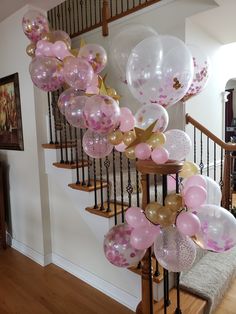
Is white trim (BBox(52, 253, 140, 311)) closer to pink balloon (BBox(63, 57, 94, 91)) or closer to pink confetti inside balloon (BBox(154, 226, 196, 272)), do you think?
pink confetti inside balloon (BBox(154, 226, 196, 272))

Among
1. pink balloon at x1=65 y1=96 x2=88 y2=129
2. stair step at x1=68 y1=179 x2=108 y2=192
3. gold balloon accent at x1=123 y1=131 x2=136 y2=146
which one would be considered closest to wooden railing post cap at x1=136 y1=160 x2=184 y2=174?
gold balloon accent at x1=123 y1=131 x2=136 y2=146

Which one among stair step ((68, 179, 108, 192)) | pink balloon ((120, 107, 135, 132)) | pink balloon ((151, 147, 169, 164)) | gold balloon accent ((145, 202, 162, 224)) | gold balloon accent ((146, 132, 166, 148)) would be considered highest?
pink balloon ((120, 107, 135, 132))

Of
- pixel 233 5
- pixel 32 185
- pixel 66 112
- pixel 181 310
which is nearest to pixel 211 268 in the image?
pixel 181 310

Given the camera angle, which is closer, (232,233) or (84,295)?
(232,233)

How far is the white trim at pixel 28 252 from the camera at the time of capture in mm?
2824

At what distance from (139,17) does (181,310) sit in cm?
303

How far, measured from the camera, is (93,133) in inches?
68.7

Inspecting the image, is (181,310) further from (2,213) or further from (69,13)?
(69,13)

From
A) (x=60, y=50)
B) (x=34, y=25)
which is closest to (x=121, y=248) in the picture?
(x=60, y=50)

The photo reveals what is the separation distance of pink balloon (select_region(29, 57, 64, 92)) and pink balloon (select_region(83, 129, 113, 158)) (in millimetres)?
562

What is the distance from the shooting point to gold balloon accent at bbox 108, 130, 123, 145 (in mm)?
1596

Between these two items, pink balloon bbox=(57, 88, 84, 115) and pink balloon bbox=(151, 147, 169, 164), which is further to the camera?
pink balloon bbox=(57, 88, 84, 115)

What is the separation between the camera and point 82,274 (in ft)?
8.43

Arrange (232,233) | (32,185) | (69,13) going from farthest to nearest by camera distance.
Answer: (69,13) < (32,185) < (232,233)
